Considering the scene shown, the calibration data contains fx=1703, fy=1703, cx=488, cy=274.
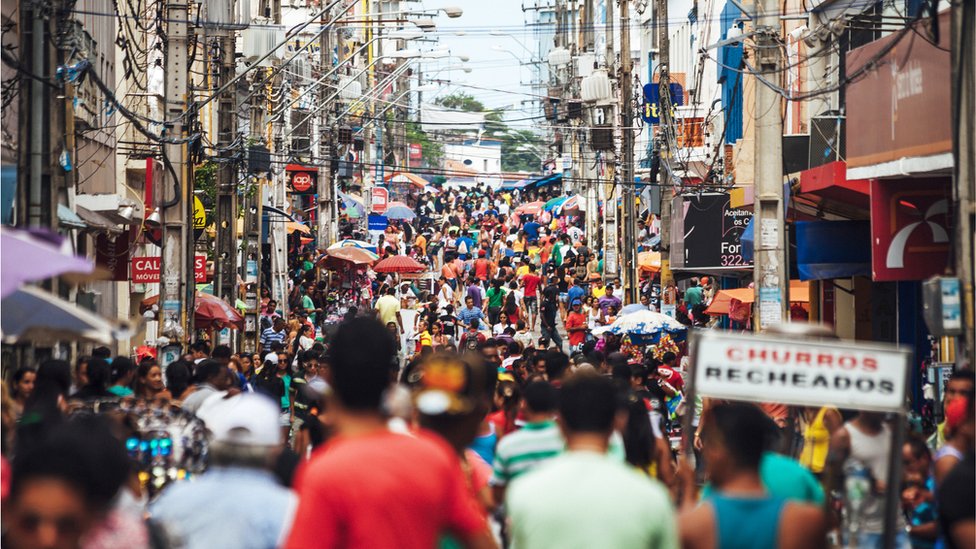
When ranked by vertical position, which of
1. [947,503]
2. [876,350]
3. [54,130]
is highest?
[54,130]

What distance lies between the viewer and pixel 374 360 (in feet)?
18.0

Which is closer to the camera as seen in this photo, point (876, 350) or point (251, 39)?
point (876, 350)

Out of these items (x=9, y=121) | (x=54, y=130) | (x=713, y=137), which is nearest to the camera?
(x=54, y=130)

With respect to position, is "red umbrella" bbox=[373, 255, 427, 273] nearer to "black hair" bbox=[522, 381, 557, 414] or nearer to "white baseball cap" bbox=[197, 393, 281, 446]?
"black hair" bbox=[522, 381, 557, 414]

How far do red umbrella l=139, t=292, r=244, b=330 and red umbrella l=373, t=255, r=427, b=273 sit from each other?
1404cm

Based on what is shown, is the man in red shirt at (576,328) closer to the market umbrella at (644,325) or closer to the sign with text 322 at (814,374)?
the market umbrella at (644,325)

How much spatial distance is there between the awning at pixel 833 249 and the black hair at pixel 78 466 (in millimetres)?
18373

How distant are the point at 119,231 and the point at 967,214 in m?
14.3

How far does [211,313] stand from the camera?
26.4 meters

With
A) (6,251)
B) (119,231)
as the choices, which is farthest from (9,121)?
(6,251)

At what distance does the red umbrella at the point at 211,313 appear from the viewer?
26.4 meters

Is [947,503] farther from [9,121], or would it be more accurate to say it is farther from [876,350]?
[9,121]

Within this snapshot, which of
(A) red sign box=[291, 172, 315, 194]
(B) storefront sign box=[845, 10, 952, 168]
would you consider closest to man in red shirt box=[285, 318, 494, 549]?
(B) storefront sign box=[845, 10, 952, 168]

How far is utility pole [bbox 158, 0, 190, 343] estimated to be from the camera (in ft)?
76.6
